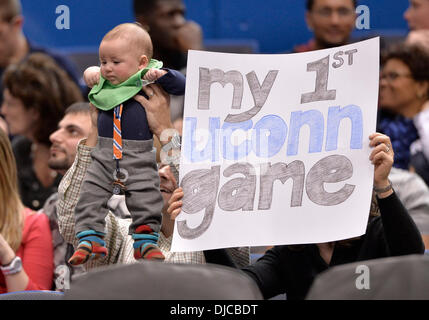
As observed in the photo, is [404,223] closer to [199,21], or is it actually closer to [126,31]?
[126,31]

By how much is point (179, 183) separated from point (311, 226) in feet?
1.18

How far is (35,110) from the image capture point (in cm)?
392

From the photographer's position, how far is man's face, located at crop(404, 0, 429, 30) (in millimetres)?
4496

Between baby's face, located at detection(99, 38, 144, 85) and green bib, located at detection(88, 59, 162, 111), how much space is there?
16 millimetres

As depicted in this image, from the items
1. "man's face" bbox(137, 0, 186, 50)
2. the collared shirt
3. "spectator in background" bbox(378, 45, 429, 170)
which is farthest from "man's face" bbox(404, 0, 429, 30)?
the collared shirt

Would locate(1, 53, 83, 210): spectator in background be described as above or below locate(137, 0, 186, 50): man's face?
below

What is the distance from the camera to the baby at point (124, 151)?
2.01 meters

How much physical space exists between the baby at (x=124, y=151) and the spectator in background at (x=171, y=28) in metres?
1.26

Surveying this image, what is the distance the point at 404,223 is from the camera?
2.26 meters

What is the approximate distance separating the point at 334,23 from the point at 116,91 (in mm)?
1236

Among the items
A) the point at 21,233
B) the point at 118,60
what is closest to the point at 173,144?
the point at 118,60

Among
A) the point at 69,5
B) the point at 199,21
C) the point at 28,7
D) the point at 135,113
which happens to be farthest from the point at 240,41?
the point at 135,113

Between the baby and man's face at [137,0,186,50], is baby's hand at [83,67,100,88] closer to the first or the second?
the baby

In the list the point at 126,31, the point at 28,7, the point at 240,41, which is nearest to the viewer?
the point at 126,31
